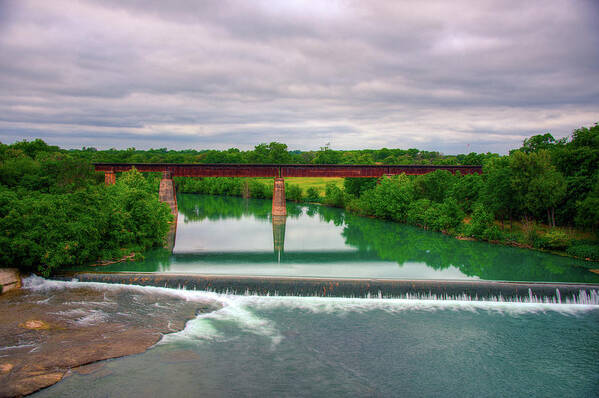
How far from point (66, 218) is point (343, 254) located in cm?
2032

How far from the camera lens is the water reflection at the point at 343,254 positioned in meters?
27.2

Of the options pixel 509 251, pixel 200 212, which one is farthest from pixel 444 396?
pixel 200 212

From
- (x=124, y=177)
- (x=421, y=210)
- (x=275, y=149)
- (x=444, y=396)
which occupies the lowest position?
(x=444, y=396)

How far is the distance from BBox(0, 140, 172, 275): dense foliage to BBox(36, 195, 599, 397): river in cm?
220

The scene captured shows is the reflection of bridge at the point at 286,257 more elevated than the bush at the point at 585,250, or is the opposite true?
the bush at the point at 585,250

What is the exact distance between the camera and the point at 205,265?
28469 mm

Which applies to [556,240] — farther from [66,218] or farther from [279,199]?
[66,218]

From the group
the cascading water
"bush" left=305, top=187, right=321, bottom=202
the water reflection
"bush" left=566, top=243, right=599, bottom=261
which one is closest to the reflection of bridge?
the water reflection

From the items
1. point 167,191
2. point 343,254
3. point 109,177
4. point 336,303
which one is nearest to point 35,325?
point 336,303

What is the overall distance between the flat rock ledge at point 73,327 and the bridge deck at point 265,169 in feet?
109

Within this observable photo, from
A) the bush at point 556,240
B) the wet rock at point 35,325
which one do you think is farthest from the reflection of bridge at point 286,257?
the bush at point 556,240

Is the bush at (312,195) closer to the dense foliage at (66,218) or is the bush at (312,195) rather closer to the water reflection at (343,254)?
the water reflection at (343,254)

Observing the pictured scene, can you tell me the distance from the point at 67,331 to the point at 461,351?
16025 millimetres

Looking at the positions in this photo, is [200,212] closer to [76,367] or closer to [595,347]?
[76,367]
